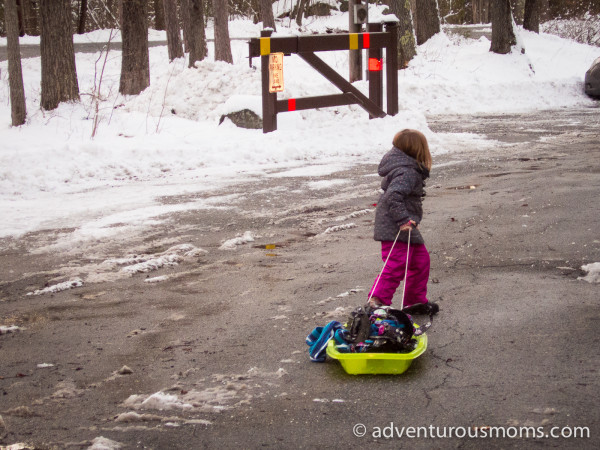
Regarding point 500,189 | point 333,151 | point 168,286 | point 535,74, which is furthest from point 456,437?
point 535,74

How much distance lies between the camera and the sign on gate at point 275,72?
12.3 meters

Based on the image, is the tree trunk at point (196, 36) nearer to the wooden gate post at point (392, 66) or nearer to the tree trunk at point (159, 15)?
the wooden gate post at point (392, 66)

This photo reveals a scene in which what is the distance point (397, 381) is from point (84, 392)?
1.65 metres

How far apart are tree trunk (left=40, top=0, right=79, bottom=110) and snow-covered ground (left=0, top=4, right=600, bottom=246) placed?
358 millimetres

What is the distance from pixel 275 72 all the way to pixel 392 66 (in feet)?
10.6

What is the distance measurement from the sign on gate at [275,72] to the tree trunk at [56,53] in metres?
4.63

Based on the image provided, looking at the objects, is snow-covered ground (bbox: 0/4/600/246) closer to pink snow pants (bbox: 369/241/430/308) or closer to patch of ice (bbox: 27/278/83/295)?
patch of ice (bbox: 27/278/83/295)

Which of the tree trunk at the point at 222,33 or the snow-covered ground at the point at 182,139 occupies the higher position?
the tree trunk at the point at 222,33

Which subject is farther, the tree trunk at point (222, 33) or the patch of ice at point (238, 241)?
the tree trunk at point (222, 33)

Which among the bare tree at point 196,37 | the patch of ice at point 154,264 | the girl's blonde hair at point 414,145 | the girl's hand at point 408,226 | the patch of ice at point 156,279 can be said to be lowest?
the patch of ice at point 156,279

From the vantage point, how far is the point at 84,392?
392cm

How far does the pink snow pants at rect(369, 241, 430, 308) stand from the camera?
4914 mm

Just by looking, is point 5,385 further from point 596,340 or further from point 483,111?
point 483,111

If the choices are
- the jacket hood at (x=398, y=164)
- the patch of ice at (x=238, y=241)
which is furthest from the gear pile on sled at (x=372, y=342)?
the patch of ice at (x=238, y=241)
